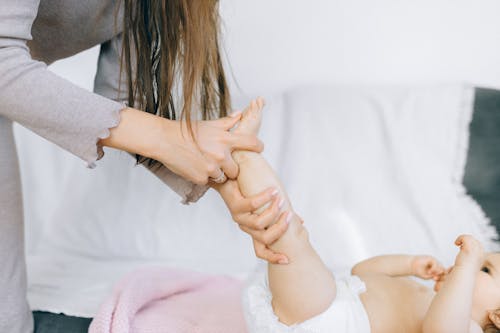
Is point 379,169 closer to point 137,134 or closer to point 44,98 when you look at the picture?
point 137,134

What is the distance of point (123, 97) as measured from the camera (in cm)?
114

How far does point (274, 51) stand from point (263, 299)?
2.96ft

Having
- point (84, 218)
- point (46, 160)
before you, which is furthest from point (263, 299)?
point (46, 160)

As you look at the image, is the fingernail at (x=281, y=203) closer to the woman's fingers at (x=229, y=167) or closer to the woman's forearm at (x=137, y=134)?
the woman's fingers at (x=229, y=167)

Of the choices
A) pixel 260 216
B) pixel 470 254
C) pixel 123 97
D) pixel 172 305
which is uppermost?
pixel 123 97

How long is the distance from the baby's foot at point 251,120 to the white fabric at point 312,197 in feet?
1.83

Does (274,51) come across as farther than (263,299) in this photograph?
Yes

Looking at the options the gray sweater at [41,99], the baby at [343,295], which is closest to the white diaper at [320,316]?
the baby at [343,295]

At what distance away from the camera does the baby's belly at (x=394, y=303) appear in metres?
1.08

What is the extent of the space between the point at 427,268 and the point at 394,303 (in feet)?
0.38

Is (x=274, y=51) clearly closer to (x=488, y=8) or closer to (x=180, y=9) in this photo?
(x=488, y=8)

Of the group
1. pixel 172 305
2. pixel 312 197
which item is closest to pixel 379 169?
pixel 312 197

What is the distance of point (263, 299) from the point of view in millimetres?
1064

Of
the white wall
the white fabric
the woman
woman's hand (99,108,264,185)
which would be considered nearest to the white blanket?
the white fabric
